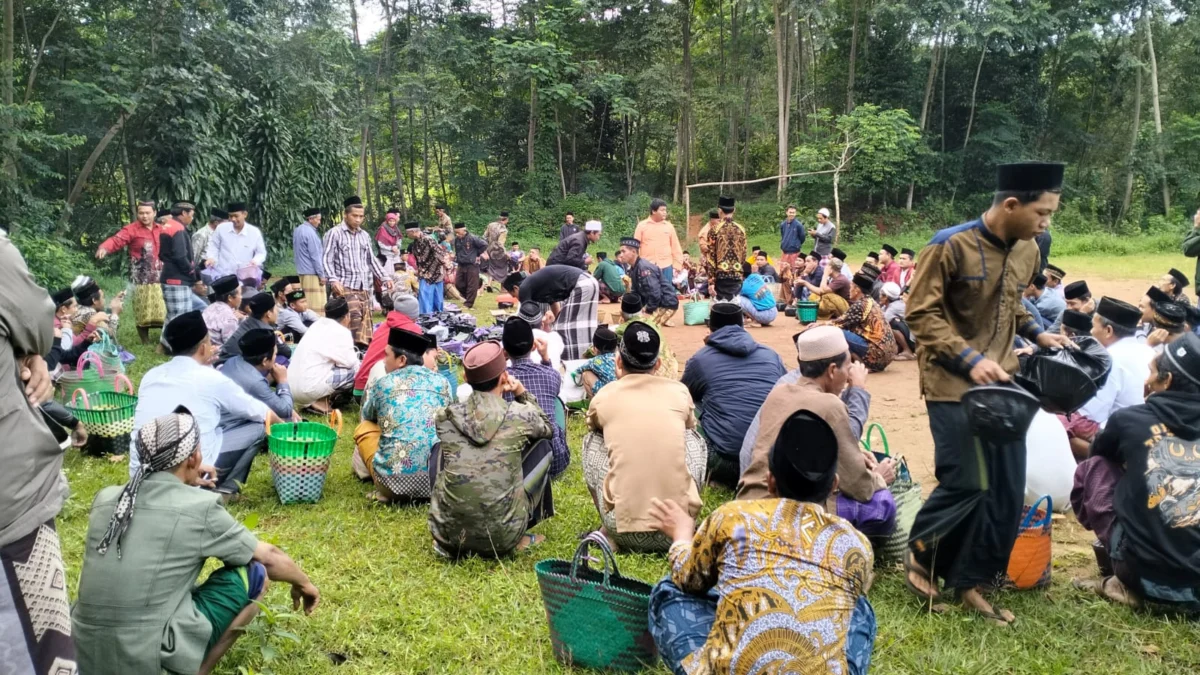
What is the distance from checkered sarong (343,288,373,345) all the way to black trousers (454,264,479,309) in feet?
13.6

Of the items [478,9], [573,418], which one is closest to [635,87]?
[478,9]

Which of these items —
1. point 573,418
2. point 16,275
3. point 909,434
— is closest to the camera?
point 16,275

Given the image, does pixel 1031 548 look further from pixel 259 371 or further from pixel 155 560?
pixel 259 371

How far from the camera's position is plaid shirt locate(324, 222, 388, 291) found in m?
9.84

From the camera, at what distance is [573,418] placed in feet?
24.7

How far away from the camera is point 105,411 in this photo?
6.18 metres

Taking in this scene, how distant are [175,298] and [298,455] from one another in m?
5.80

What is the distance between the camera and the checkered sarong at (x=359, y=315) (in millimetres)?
9725

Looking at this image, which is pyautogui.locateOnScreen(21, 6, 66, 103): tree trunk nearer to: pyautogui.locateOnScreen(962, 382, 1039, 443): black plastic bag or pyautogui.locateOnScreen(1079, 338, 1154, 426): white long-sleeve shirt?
pyautogui.locateOnScreen(962, 382, 1039, 443): black plastic bag

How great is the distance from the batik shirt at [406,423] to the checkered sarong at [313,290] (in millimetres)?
6107

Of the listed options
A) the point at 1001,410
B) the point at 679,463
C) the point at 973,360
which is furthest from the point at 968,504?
the point at 679,463

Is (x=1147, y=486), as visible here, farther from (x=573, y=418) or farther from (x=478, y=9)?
(x=478, y=9)

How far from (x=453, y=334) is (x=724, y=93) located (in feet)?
76.2

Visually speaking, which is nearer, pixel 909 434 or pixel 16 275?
pixel 16 275
